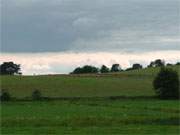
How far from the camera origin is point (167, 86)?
9606cm

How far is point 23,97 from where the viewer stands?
9075 cm

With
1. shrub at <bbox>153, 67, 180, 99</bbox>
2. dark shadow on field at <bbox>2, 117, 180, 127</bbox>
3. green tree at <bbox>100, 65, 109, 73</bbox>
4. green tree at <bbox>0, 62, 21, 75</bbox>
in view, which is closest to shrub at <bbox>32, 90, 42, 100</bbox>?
shrub at <bbox>153, 67, 180, 99</bbox>

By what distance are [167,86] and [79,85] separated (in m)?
20.3

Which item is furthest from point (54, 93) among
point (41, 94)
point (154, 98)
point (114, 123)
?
point (114, 123)

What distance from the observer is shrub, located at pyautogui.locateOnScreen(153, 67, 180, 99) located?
95375 mm

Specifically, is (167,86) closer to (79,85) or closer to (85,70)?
(79,85)

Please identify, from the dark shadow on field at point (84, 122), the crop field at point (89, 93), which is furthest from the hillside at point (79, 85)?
the dark shadow on field at point (84, 122)

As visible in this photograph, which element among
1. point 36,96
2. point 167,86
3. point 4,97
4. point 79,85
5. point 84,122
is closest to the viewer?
point 84,122

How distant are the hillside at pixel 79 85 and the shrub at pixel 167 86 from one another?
6.18 feet

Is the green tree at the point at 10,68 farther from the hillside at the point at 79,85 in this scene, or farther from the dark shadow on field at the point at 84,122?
the dark shadow on field at the point at 84,122

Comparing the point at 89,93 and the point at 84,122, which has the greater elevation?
the point at 89,93

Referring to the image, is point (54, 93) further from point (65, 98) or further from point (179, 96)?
point (179, 96)

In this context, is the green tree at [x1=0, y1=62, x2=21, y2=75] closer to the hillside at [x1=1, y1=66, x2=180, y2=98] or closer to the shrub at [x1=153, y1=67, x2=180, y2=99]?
the hillside at [x1=1, y1=66, x2=180, y2=98]

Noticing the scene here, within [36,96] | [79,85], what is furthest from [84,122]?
[79,85]
